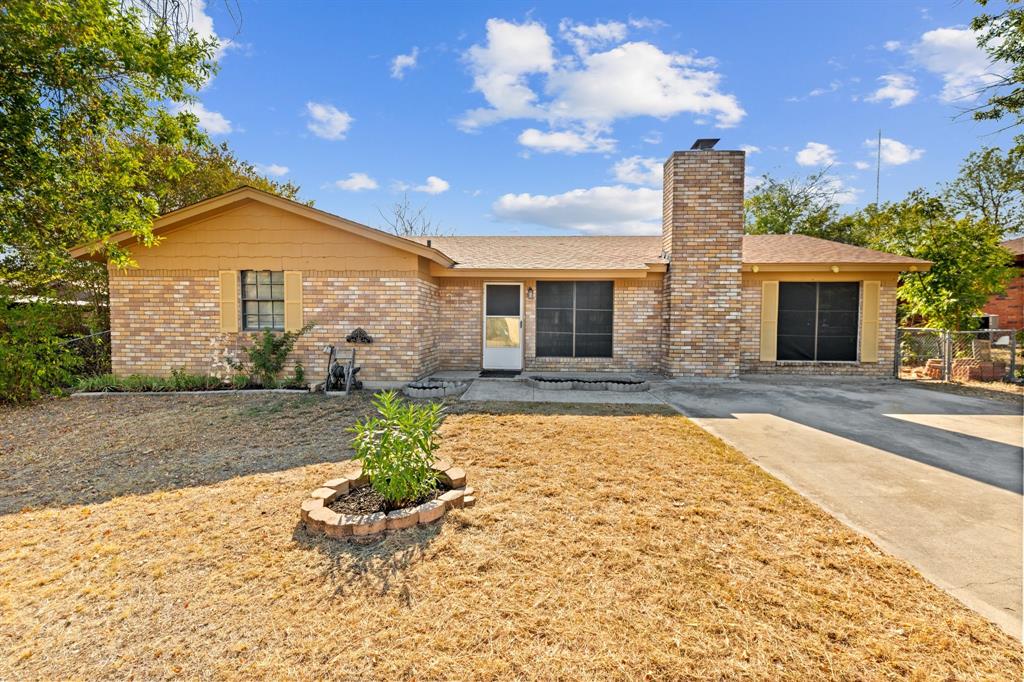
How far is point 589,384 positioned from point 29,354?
9863 millimetres

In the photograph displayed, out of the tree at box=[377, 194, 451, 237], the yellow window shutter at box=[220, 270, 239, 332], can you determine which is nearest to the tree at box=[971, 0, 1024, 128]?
the yellow window shutter at box=[220, 270, 239, 332]

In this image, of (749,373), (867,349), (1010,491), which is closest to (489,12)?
(749,373)

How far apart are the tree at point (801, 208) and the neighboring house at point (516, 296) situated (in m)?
15.7

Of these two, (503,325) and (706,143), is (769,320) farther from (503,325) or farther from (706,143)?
(503,325)

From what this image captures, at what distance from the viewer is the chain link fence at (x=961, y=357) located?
32.2ft

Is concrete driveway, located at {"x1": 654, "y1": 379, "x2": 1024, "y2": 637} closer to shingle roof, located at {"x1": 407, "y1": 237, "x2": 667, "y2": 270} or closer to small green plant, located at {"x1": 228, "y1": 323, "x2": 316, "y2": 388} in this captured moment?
shingle roof, located at {"x1": 407, "y1": 237, "x2": 667, "y2": 270}

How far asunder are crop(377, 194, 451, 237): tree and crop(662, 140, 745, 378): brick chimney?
782 inches

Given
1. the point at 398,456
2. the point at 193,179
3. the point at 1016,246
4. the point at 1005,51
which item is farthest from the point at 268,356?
the point at 1016,246

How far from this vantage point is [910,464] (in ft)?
14.7

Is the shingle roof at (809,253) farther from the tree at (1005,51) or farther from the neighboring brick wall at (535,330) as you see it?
the tree at (1005,51)

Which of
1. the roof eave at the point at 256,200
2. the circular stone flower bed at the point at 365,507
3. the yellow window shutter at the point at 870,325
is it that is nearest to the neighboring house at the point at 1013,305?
the yellow window shutter at the point at 870,325

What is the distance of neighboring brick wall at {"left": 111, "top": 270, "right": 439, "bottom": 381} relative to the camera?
8602 mm

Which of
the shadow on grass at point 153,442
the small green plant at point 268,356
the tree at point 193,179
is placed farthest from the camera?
the tree at point 193,179

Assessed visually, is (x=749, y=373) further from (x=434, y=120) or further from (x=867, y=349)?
(x=434, y=120)
